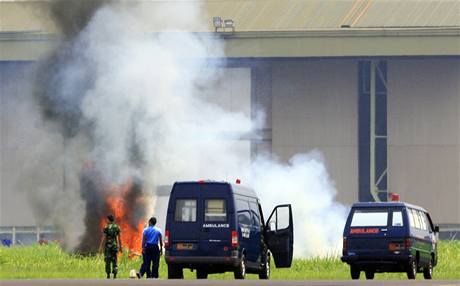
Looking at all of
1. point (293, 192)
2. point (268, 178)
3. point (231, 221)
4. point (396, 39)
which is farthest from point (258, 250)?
point (396, 39)

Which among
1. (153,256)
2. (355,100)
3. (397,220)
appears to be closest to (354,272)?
(397,220)

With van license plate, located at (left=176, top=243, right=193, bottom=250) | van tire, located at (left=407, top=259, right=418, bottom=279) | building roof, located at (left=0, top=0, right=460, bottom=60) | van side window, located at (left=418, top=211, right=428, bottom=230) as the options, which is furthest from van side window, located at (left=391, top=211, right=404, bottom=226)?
building roof, located at (left=0, top=0, right=460, bottom=60)

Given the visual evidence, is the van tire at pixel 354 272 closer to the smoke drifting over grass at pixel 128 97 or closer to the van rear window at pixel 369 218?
the van rear window at pixel 369 218

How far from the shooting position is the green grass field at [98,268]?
38.2 m

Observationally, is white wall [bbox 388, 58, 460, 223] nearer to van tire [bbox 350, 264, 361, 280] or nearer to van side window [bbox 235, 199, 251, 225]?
van tire [bbox 350, 264, 361, 280]

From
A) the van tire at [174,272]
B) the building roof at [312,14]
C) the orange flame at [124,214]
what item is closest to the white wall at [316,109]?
the building roof at [312,14]

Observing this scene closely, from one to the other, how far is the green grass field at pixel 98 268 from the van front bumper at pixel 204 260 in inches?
131

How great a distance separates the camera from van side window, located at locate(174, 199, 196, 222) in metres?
34.2

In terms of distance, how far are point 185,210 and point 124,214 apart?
44.2ft

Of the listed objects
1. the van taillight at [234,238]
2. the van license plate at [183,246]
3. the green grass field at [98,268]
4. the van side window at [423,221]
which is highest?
the van side window at [423,221]

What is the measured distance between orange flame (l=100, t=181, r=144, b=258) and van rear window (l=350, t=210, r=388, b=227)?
41.8 ft

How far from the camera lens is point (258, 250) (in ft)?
117

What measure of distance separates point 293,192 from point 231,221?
23579 mm

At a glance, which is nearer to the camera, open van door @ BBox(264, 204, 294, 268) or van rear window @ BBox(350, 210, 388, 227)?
van rear window @ BBox(350, 210, 388, 227)
